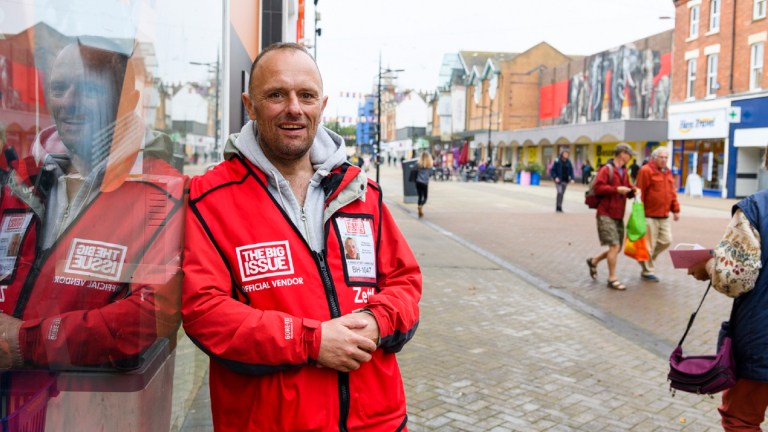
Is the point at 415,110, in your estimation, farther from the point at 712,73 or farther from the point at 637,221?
the point at 637,221

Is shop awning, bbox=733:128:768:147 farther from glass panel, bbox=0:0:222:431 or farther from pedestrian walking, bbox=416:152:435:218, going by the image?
glass panel, bbox=0:0:222:431

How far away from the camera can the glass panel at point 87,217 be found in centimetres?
142

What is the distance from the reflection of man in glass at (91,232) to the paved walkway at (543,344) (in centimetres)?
179

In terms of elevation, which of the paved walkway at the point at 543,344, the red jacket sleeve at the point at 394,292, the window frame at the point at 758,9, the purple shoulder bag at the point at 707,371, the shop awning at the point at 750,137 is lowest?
the paved walkway at the point at 543,344

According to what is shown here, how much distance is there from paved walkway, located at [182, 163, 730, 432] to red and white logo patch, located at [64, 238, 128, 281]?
75.0 inches

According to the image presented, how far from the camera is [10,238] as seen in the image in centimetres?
144

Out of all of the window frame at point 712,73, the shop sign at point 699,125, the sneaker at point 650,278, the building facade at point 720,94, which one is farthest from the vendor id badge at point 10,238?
the window frame at point 712,73

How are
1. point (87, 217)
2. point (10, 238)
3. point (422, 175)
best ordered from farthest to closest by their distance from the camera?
point (422, 175) → point (87, 217) → point (10, 238)

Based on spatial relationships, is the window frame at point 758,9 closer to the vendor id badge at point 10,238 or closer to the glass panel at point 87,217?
the glass panel at point 87,217

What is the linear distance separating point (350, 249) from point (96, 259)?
75 centimetres

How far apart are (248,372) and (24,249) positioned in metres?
0.68

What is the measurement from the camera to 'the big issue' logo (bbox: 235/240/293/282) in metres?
1.93

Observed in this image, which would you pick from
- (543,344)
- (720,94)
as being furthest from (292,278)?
(720,94)

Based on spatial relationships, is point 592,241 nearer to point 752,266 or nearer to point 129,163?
point 752,266
